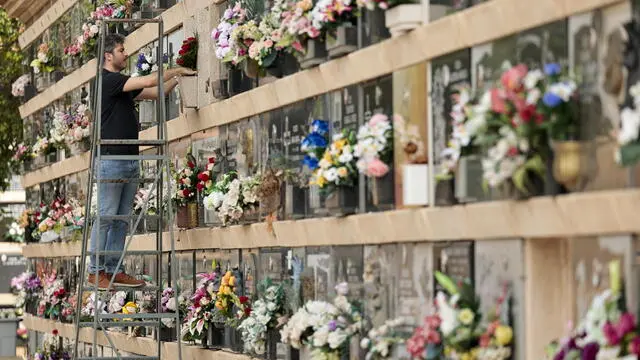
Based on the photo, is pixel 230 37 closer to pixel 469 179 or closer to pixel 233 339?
pixel 233 339

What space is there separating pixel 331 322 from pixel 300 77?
209cm

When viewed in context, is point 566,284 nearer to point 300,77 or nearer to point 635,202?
point 635,202

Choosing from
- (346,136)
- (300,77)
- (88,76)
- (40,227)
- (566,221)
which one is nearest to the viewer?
(566,221)

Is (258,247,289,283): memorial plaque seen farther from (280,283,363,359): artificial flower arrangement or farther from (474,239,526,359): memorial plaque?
(474,239,526,359): memorial plaque

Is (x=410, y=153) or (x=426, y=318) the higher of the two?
(x=410, y=153)

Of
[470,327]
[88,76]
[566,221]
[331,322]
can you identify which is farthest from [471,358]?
[88,76]

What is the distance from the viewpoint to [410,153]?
10.5 metres

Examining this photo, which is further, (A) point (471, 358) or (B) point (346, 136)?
(B) point (346, 136)

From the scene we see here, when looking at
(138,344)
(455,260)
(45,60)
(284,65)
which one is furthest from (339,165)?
(45,60)

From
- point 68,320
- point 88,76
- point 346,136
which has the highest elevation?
point 88,76

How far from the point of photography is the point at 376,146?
10.9 meters

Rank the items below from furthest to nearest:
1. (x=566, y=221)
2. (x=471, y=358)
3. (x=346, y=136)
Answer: (x=346, y=136), (x=471, y=358), (x=566, y=221)

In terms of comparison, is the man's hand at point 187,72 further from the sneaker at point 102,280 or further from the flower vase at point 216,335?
the flower vase at point 216,335

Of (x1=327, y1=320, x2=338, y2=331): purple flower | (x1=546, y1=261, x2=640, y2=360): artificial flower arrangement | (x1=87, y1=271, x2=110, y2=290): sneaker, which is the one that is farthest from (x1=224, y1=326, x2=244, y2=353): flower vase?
(x1=546, y1=261, x2=640, y2=360): artificial flower arrangement
